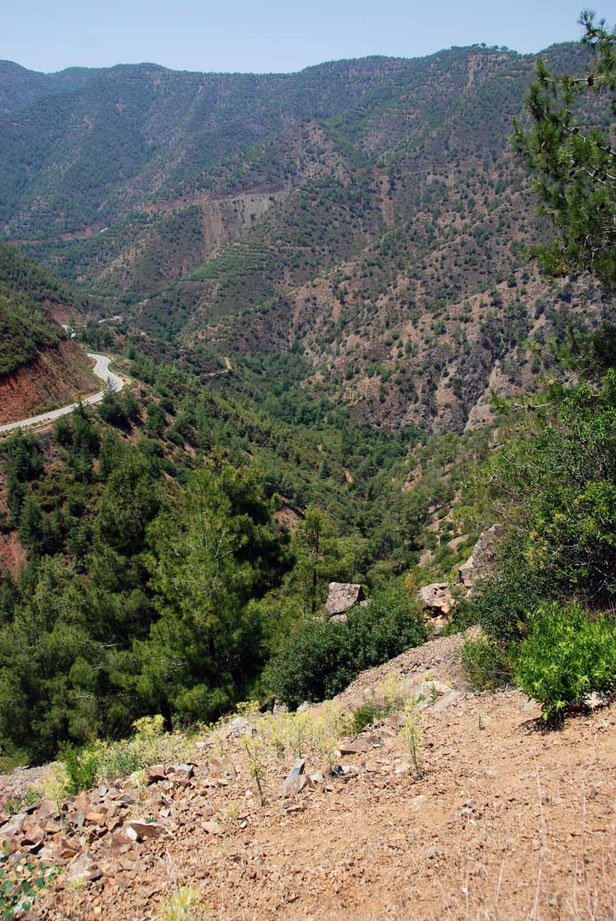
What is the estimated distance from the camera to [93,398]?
4416cm

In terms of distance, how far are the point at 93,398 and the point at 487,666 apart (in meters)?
42.4

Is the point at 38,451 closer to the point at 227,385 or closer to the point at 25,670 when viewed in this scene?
the point at 25,670

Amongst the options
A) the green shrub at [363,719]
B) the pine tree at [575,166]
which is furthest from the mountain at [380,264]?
the green shrub at [363,719]

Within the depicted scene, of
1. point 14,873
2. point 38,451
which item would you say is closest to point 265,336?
point 38,451

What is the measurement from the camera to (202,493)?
20578mm

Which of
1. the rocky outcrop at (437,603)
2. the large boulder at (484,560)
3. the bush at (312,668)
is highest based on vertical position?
the large boulder at (484,560)

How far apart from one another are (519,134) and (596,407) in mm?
5395

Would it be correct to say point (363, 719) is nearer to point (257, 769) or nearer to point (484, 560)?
point (257, 769)

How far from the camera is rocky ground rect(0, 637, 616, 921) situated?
3.64 m

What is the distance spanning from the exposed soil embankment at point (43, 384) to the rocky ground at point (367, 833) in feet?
120

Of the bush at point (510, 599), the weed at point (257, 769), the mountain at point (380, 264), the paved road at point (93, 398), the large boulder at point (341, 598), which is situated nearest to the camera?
the weed at point (257, 769)

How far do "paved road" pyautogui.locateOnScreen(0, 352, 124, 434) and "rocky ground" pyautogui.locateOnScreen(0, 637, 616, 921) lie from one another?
3343cm

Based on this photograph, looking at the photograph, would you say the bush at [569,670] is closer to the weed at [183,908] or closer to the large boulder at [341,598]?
the weed at [183,908]

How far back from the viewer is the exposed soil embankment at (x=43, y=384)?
36844 mm
